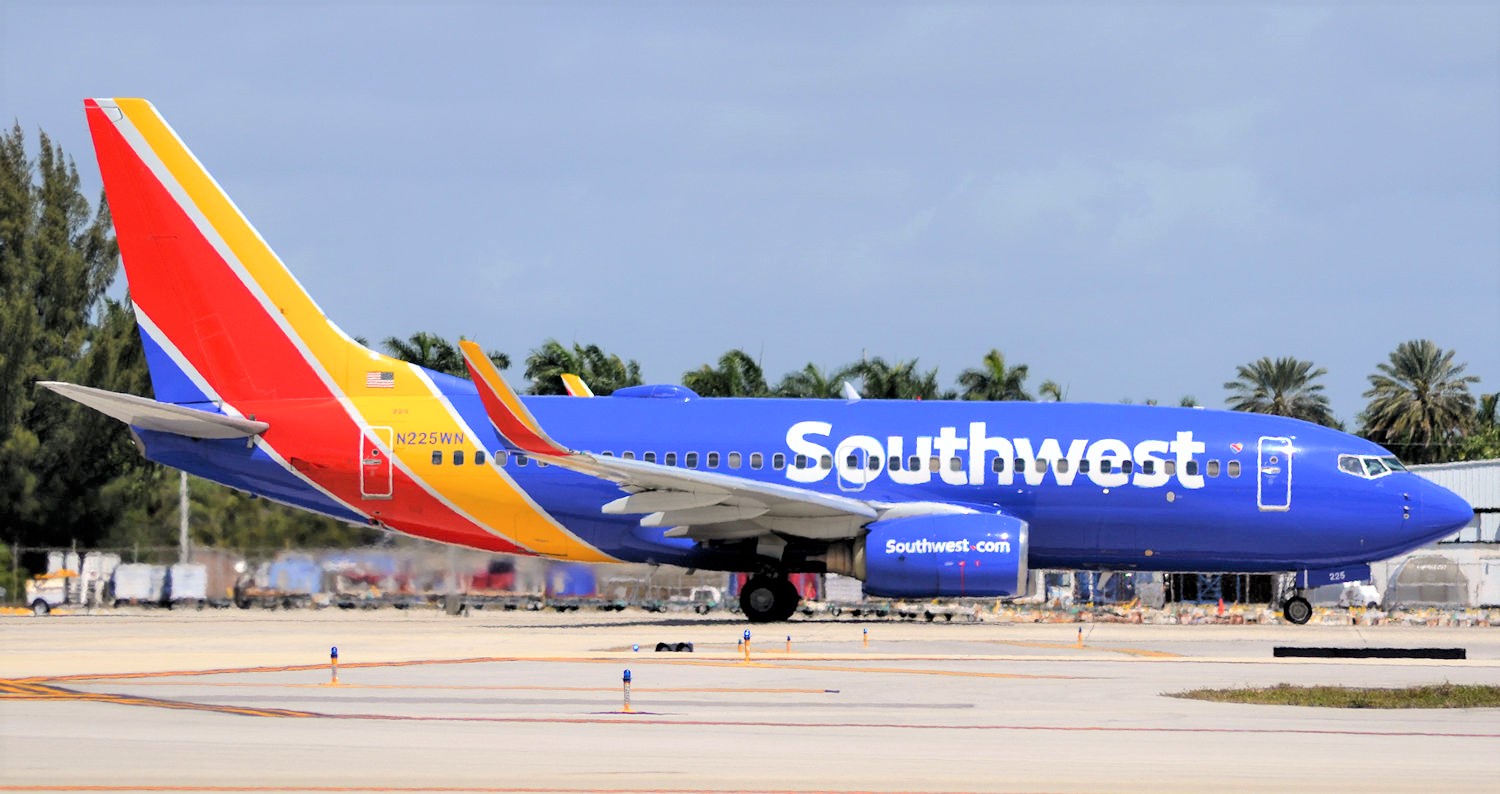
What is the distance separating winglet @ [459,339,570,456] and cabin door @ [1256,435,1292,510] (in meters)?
11.6

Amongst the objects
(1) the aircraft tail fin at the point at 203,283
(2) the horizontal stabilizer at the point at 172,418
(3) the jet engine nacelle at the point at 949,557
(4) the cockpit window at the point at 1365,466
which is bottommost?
(3) the jet engine nacelle at the point at 949,557

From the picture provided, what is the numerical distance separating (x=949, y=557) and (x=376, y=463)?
9.51 metres

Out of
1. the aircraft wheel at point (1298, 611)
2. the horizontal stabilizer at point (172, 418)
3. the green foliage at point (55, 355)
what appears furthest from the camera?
the green foliage at point (55, 355)

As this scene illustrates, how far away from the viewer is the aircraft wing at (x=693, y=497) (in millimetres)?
27062

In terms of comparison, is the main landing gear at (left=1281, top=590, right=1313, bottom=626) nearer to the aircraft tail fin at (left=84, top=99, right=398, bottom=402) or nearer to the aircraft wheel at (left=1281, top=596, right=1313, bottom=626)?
the aircraft wheel at (left=1281, top=596, right=1313, bottom=626)

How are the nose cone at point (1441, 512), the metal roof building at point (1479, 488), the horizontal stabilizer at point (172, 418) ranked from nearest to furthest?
the horizontal stabilizer at point (172, 418)
the nose cone at point (1441, 512)
the metal roof building at point (1479, 488)

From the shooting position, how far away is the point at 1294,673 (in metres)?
19.9

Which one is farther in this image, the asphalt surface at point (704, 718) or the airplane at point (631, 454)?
the airplane at point (631, 454)

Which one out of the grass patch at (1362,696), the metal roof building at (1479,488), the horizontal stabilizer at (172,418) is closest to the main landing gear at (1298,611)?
the grass patch at (1362,696)

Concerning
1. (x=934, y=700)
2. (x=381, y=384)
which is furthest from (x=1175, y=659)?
(x=381, y=384)

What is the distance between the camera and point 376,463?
30.3 m

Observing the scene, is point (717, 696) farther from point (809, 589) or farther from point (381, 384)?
point (809, 589)

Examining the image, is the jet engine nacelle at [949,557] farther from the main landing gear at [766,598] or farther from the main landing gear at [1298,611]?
the main landing gear at [1298,611]

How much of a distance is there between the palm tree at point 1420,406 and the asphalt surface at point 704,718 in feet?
225
